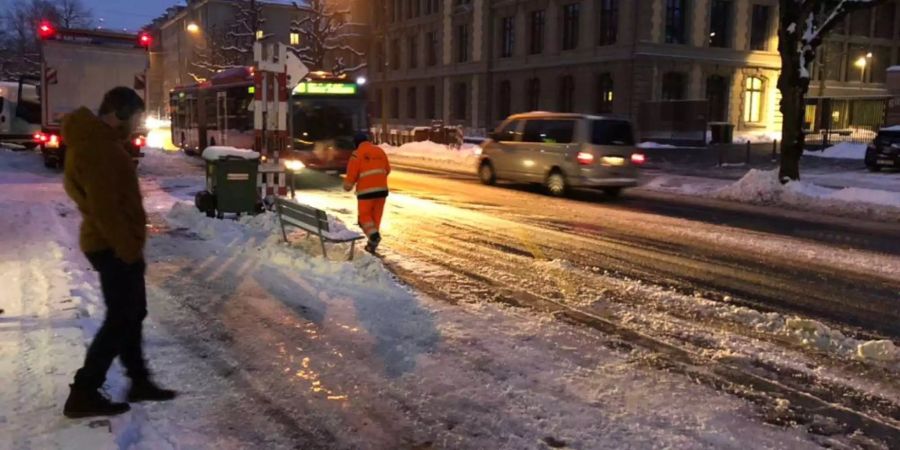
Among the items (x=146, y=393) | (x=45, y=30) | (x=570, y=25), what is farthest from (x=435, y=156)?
(x=146, y=393)

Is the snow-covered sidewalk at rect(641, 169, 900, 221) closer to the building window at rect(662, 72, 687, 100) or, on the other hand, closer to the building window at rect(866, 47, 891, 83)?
the building window at rect(662, 72, 687, 100)

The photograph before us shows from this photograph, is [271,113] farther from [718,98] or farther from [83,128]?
[718,98]

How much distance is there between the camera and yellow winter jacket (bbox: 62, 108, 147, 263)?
4.28 m

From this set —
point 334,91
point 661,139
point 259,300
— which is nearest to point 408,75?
point 661,139

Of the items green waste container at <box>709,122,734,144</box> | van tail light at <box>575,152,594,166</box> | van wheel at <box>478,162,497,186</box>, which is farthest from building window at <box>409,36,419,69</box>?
van tail light at <box>575,152,594,166</box>

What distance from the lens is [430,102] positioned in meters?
62.5

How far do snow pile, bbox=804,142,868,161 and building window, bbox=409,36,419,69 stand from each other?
37.6 meters

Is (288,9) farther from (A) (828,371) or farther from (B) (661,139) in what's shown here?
(A) (828,371)

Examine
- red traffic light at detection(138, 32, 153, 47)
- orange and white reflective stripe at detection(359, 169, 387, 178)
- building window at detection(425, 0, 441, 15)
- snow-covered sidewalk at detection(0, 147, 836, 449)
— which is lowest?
snow-covered sidewalk at detection(0, 147, 836, 449)

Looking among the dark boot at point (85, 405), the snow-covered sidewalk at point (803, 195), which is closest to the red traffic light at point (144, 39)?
the snow-covered sidewalk at point (803, 195)

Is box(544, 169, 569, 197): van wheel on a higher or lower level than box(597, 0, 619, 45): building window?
lower

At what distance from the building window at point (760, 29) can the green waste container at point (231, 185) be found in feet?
135

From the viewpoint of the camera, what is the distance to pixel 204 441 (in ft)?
14.0

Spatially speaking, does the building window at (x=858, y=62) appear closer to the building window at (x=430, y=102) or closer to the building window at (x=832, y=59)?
the building window at (x=832, y=59)
